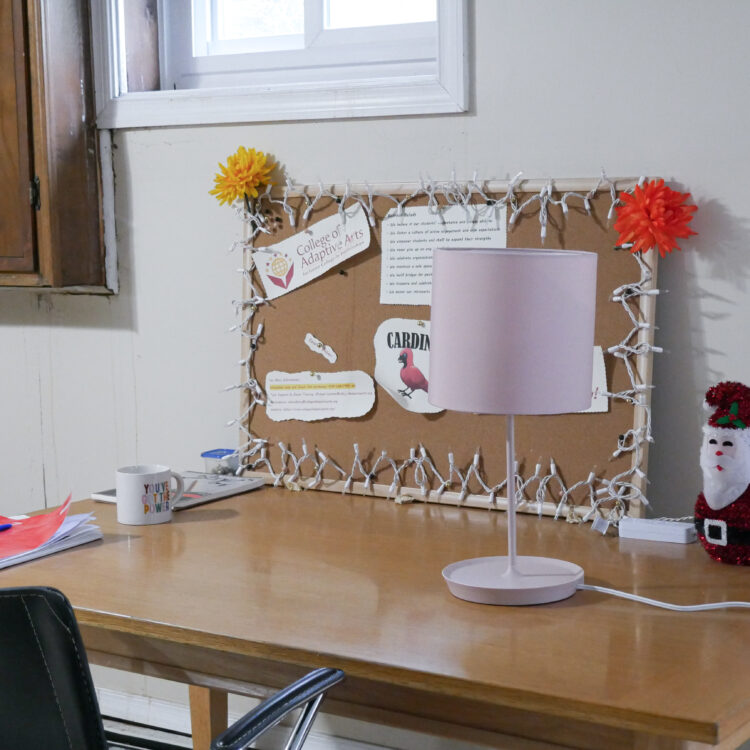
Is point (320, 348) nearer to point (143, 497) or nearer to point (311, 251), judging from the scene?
point (311, 251)

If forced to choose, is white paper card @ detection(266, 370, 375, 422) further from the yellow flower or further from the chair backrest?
the chair backrest

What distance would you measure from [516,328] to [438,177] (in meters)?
0.64

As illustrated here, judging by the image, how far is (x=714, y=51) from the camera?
57.3 inches

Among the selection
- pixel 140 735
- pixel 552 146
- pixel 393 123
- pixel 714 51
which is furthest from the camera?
pixel 140 735

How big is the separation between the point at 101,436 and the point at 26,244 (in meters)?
0.43

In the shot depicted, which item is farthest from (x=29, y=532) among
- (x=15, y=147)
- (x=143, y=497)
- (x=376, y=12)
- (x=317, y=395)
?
(x=376, y=12)

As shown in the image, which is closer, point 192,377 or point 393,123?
point 393,123

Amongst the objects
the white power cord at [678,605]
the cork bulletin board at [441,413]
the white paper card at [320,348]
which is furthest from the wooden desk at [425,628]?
the white paper card at [320,348]

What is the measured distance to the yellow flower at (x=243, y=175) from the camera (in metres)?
1.75

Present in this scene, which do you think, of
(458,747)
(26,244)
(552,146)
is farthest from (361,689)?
(26,244)

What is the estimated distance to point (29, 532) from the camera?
139 centimetres

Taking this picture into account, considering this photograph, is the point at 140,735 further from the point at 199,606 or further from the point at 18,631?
the point at 18,631

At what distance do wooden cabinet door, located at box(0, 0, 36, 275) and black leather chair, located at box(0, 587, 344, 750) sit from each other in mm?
1109

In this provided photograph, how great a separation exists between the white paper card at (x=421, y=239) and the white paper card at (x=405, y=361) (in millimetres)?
42
